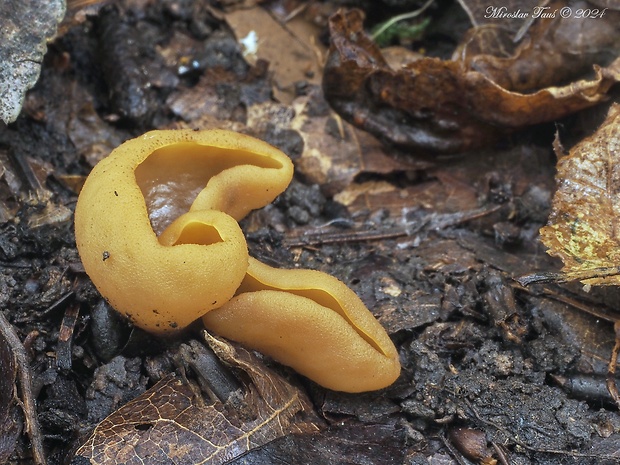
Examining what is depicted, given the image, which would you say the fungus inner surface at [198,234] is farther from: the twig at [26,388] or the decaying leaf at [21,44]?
the decaying leaf at [21,44]

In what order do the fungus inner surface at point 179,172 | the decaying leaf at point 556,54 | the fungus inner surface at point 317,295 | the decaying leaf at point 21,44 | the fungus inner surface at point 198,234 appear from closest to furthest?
the fungus inner surface at point 198,234
the fungus inner surface at point 317,295
the fungus inner surface at point 179,172
the decaying leaf at point 21,44
the decaying leaf at point 556,54

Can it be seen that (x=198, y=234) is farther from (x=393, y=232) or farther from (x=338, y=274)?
(x=393, y=232)

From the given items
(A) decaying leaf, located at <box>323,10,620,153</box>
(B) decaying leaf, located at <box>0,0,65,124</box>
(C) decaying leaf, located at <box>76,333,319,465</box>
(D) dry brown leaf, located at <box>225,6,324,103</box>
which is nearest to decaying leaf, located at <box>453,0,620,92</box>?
(A) decaying leaf, located at <box>323,10,620,153</box>

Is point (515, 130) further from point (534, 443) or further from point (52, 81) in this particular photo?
point (52, 81)

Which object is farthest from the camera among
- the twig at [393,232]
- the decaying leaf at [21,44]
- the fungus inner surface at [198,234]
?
the twig at [393,232]

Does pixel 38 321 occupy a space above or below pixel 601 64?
below

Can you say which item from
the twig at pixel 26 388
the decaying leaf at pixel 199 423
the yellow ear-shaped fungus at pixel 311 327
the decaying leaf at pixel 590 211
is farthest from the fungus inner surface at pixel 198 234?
the decaying leaf at pixel 590 211

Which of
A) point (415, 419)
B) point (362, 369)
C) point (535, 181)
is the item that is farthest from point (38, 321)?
point (535, 181)
